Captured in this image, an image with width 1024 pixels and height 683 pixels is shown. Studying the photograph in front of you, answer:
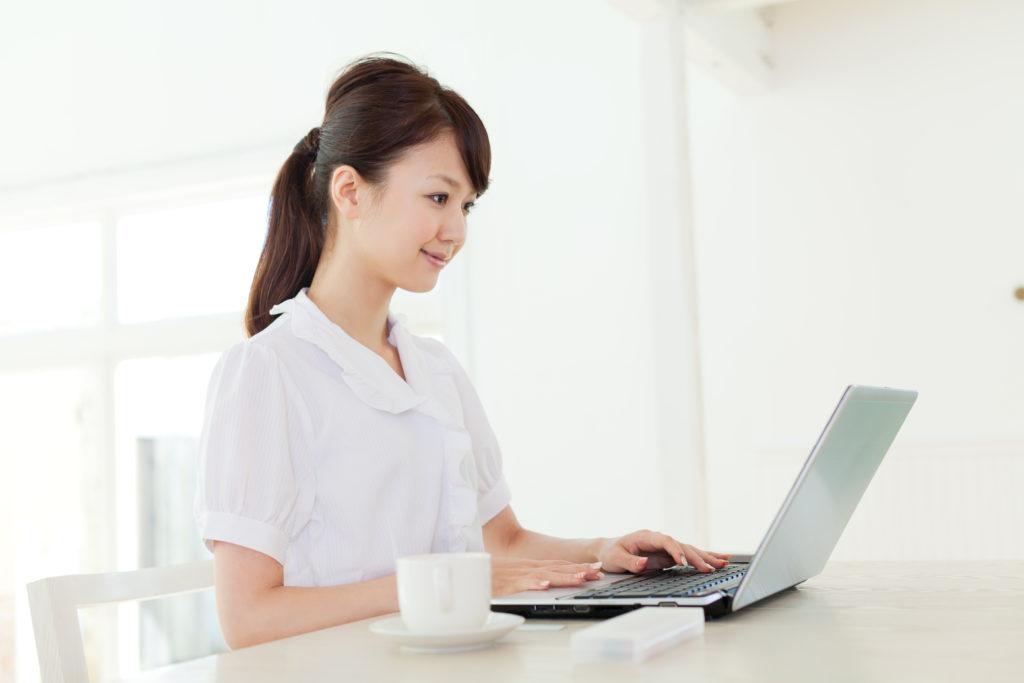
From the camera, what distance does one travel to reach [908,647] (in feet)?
2.74

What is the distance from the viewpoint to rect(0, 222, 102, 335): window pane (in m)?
5.15

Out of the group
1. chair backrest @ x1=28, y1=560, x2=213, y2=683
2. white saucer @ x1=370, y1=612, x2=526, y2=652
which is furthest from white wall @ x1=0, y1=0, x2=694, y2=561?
white saucer @ x1=370, y1=612, x2=526, y2=652

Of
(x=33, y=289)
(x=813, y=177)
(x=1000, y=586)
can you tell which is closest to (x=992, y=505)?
(x=813, y=177)

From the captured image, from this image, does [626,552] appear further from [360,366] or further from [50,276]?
[50,276]

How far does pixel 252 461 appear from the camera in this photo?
1.29m

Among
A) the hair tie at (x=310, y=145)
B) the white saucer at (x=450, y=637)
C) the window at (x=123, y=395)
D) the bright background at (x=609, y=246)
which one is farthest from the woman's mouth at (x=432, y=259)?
the window at (x=123, y=395)

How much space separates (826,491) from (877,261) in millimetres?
3145

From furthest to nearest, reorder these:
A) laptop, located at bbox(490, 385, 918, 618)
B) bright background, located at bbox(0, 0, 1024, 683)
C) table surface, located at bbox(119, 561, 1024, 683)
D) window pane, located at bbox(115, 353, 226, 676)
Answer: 1. window pane, located at bbox(115, 353, 226, 676)
2. bright background, located at bbox(0, 0, 1024, 683)
3. laptop, located at bbox(490, 385, 918, 618)
4. table surface, located at bbox(119, 561, 1024, 683)

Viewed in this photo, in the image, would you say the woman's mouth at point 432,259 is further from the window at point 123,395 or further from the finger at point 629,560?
the window at point 123,395

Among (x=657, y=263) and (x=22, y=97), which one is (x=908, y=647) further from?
(x=22, y=97)

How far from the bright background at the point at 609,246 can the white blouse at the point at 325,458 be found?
6.73ft

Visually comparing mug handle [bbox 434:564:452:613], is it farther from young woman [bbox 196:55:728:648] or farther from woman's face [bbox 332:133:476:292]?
woman's face [bbox 332:133:476:292]

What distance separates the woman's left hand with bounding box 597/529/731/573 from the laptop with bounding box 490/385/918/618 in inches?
1.4

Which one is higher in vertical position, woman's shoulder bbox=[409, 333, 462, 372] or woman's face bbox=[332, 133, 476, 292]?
woman's face bbox=[332, 133, 476, 292]
